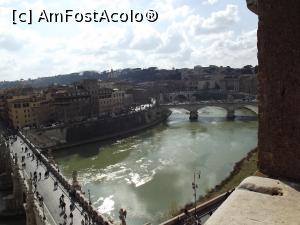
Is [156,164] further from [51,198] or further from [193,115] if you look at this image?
[193,115]

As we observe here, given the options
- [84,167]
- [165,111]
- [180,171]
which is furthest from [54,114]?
[180,171]

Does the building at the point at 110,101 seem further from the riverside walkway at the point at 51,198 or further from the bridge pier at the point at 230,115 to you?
the riverside walkway at the point at 51,198

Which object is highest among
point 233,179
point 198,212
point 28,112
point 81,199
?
point 28,112

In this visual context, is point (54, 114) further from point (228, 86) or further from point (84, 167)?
point (228, 86)

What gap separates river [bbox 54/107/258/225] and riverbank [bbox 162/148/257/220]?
1.24 ft

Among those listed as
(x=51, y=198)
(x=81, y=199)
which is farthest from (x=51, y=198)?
(x=81, y=199)

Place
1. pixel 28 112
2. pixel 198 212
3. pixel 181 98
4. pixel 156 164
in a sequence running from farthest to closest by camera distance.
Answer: pixel 181 98 < pixel 28 112 < pixel 156 164 < pixel 198 212

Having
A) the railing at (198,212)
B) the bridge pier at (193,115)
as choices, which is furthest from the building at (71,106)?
the railing at (198,212)

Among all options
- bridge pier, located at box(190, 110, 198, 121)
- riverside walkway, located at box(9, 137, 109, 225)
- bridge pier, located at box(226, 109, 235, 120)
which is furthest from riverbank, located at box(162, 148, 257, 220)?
bridge pier, located at box(190, 110, 198, 121)

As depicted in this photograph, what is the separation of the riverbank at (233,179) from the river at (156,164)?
38 centimetres

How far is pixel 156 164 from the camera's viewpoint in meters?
23.5

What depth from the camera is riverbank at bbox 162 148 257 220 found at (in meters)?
15.9

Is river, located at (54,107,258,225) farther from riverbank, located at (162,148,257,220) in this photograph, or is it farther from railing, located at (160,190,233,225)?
railing, located at (160,190,233,225)

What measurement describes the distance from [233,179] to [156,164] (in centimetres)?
559
